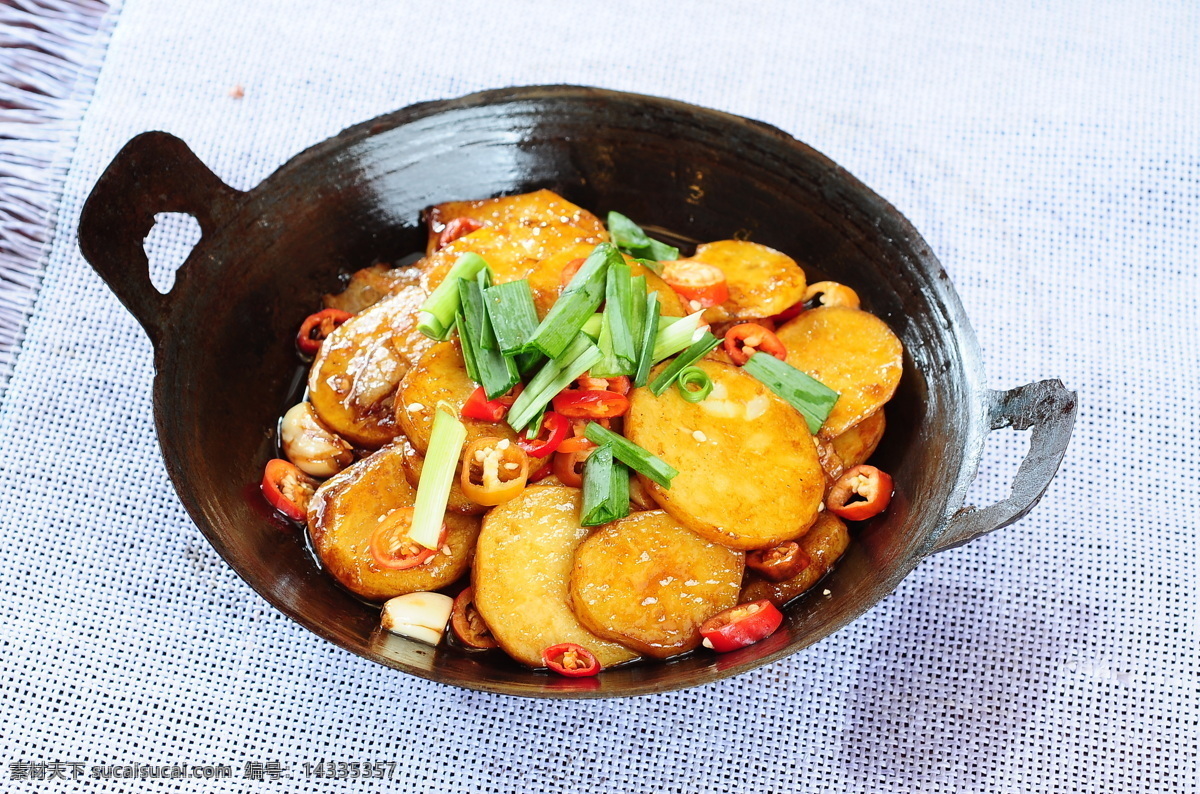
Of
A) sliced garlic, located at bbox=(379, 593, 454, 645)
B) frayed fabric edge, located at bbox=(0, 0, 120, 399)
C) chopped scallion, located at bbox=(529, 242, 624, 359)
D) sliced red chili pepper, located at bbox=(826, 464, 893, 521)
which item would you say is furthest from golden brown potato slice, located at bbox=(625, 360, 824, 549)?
frayed fabric edge, located at bbox=(0, 0, 120, 399)

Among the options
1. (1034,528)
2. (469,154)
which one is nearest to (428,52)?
(469,154)

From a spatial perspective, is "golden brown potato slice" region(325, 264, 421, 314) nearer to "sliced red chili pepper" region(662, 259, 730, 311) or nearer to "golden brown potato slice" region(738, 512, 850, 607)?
"sliced red chili pepper" region(662, 259, 730, 311)

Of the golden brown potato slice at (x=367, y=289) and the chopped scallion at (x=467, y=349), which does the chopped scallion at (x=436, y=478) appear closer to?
the chopped scallion at (x=467, y=349)

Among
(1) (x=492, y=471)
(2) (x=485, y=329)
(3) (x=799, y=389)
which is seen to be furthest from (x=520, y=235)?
(3) (x=799, y=389)

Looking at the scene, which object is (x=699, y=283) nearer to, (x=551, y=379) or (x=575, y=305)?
(x=575, y=305)

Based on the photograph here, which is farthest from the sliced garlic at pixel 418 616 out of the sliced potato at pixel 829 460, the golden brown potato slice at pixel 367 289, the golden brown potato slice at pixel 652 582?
the sliced potato at pixel 829 460
